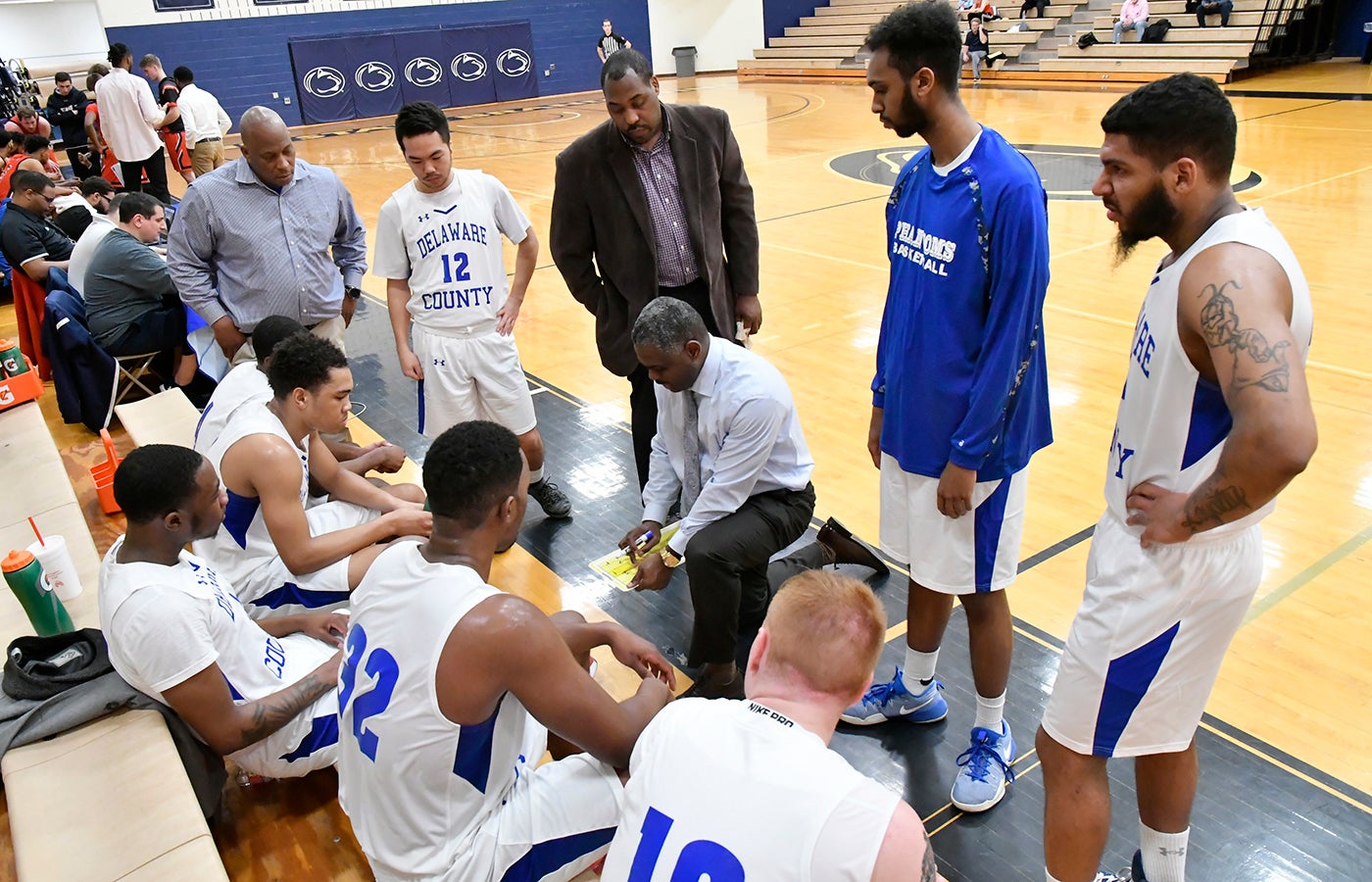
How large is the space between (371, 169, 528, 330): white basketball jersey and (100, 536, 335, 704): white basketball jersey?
166 centimetres

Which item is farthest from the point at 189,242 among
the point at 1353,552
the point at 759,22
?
the point at 759,22

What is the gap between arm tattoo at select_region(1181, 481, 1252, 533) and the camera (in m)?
1.68

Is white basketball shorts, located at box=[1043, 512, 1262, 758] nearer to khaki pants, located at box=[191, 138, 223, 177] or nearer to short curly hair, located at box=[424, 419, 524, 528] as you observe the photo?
short curly hair, located at box=[424, 419, 524, 528]

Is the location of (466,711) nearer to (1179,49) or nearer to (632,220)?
(632,220)

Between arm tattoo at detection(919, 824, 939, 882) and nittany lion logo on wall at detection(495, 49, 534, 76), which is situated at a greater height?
arm tattoo at detection(919, 824, 939, 882)

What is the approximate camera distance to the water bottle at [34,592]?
3152 mm

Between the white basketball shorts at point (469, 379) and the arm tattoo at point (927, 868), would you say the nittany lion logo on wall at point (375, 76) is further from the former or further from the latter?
the arm tattoo at point (927, 868)

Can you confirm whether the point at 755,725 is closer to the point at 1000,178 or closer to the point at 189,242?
the point at 1000,178

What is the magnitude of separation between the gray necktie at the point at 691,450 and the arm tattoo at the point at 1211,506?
66.0 inches

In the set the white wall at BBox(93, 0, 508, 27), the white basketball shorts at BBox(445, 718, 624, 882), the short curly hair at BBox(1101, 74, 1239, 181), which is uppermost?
the white wall at BBox(93, 0, 508, 27)

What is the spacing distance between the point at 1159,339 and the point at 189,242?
396cm

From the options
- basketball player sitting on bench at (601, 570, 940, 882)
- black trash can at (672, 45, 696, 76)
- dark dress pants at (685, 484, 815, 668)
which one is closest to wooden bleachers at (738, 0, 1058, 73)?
black trash can at (672, 45, 696, 76)

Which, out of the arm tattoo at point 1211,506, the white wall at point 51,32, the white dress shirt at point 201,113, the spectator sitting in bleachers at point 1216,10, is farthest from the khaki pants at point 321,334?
the white wall at point 51,32

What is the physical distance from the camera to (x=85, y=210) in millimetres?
6977
